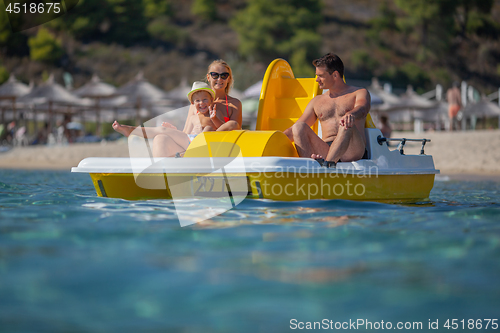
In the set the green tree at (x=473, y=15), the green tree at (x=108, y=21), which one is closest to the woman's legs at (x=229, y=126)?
the green tree at (x=108, y=21)

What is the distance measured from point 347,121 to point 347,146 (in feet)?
0.74

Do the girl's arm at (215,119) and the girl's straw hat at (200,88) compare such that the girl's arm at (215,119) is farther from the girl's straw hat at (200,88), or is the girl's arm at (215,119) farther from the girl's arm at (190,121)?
the girl's arm at (190,121)

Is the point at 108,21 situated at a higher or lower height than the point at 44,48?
higher

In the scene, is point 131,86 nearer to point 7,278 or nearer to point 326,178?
point 326,178

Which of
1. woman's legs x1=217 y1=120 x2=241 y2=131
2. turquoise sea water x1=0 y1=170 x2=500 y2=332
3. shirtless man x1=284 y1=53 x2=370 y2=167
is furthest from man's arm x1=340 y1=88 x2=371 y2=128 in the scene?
woman's legs x1=217 y1=120 x2=241 y2=131

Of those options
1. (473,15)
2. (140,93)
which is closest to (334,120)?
(140,93)

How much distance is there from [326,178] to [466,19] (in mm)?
55319

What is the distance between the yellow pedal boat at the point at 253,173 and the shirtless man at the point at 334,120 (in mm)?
125

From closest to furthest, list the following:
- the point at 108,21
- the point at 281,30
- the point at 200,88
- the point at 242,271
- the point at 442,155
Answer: the point at 242,271 → the point at 200,88 → the point at 442,155 → the point at 281,30 → the point at 108,21

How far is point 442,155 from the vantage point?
13.6 meters

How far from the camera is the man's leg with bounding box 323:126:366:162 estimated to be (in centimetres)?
450

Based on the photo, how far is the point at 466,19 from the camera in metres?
53.4

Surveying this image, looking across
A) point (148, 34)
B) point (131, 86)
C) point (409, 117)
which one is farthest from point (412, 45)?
point (131, 86)

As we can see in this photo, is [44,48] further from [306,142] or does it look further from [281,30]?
[306,142]
